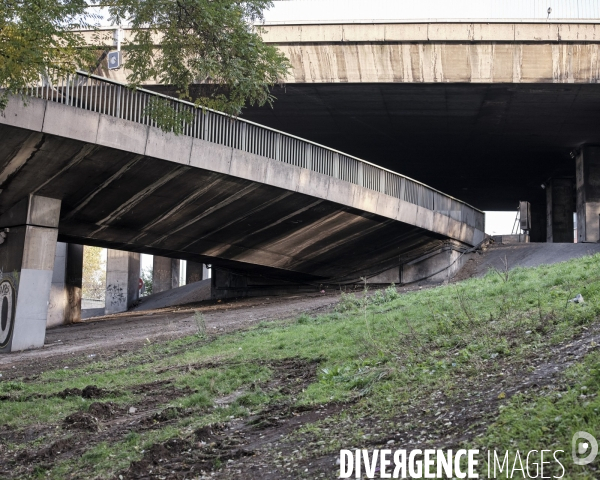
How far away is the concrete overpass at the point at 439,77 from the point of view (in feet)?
83.2

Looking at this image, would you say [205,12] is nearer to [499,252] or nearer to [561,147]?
[499,252]

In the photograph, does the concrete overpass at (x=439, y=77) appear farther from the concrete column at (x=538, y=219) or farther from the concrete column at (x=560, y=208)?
the concrete column at (x=538, y=219)

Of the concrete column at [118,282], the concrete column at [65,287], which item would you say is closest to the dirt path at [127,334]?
the concrete column at [65,287]

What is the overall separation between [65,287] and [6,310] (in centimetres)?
1204

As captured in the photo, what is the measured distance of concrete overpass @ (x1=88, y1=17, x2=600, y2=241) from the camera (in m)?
25.4

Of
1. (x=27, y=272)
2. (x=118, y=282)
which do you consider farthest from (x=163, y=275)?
(x=27, y=272)

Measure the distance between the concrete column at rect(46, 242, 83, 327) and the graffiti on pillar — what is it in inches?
442

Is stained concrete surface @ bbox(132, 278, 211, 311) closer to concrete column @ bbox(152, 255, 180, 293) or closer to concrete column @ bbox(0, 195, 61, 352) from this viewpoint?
concrete column @ bbox(152, 255, 180, 293)

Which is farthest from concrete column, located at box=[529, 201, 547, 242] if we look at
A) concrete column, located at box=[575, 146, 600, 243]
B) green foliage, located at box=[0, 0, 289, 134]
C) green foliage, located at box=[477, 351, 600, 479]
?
green foliage, located at box=[477, 351, 600, 479]

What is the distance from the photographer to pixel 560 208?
42.8 meters

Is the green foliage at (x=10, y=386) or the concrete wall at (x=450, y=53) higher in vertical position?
the concrete wall at (x=450, y=53)

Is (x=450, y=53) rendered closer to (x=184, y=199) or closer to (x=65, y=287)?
(x=184, y=199)

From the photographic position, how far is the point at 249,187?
67.1ft

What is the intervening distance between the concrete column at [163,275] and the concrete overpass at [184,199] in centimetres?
2264
